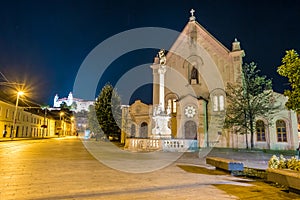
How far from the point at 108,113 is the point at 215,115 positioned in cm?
1600

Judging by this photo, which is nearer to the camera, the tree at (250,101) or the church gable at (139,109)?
the tree at (250,101)

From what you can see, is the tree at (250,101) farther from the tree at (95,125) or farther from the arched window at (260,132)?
the tree at (95,125)

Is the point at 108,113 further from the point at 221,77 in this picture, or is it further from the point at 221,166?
the point at 221,166

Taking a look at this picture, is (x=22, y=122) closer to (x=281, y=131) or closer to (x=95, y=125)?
(x=95, y=125)

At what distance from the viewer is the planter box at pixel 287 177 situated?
4.98 meters

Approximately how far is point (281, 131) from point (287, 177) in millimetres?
19915

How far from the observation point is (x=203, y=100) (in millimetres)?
25266

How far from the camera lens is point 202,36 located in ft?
95.1

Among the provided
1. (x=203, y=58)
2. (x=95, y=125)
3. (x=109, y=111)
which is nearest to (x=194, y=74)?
(x=203, y=58)

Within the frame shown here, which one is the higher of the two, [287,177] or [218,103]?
[218,103]

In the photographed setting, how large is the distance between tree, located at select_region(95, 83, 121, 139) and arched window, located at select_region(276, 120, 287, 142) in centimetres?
2089

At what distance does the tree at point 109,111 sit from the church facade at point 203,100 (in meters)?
3.36

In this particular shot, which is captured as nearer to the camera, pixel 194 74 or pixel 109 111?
pixel 194 74

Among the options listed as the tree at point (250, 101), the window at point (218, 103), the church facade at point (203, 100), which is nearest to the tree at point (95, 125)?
the church facade at point (203, 100)
